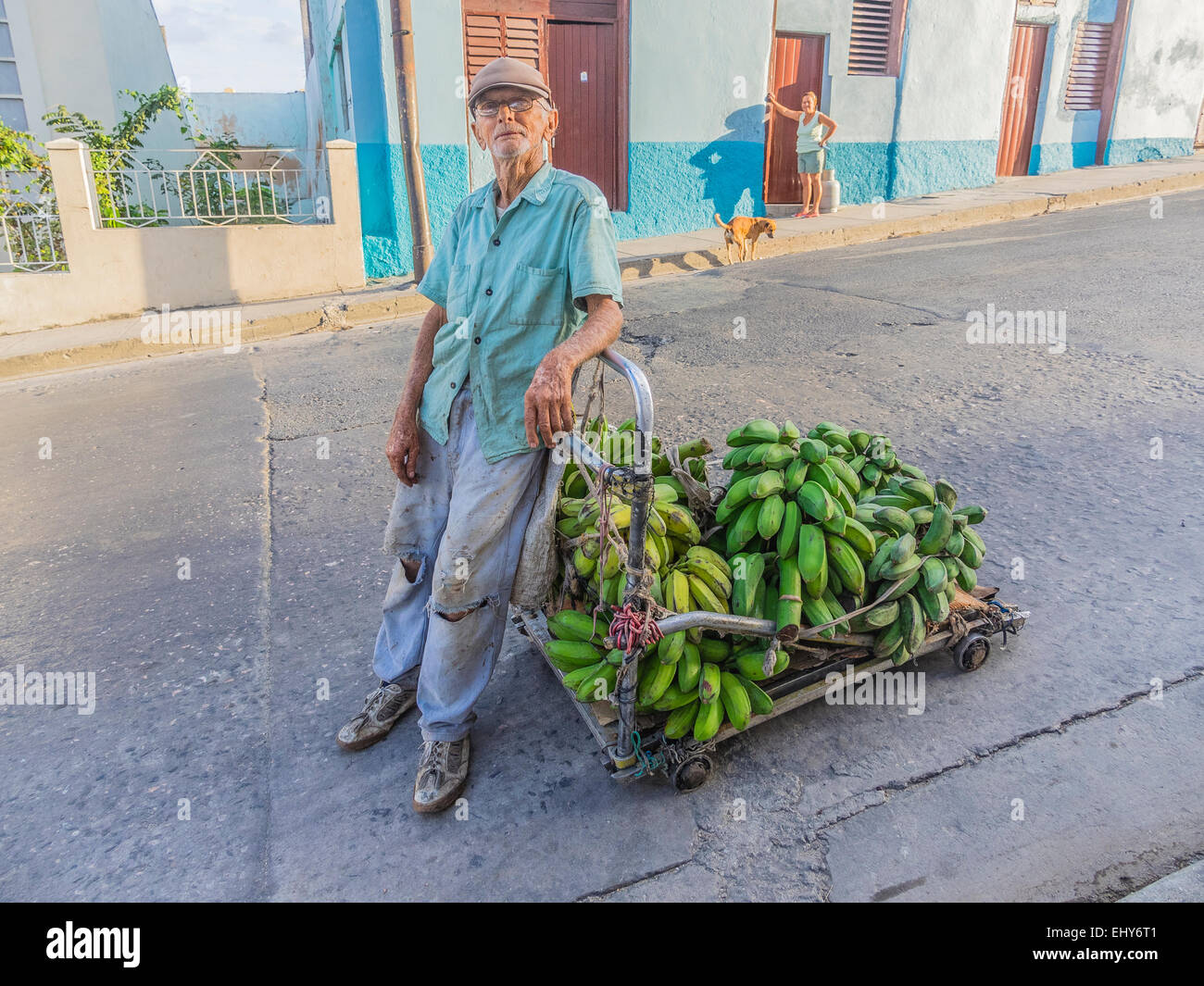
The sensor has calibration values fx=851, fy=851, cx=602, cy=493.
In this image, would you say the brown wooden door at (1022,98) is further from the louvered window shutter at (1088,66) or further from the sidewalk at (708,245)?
the louvered window shutter at (1088,66)

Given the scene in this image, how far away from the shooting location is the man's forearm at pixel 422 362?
2.88 metres

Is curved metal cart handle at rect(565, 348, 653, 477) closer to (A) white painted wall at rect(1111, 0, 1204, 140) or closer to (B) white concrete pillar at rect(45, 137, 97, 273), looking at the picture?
(B) white concrete pillar at rect(45, 137, 97, 273)

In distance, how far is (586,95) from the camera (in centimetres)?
1220

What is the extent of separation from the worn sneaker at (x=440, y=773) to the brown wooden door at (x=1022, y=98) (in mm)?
16658

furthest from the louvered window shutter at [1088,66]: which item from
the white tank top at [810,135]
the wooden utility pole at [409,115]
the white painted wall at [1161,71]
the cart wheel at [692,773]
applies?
the cart wheel at [692,773]

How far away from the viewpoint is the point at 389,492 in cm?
486

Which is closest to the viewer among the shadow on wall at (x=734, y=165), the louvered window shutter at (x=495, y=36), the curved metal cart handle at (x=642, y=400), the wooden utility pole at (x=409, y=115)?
the curved metal cart handle at (x=642, y=400)

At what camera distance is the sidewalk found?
870 cm

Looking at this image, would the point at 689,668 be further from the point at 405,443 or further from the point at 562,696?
the point at 405,443

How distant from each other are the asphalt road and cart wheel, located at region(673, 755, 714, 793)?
0.05 meters

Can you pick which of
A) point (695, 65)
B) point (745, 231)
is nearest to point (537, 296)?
point (745, 231)
